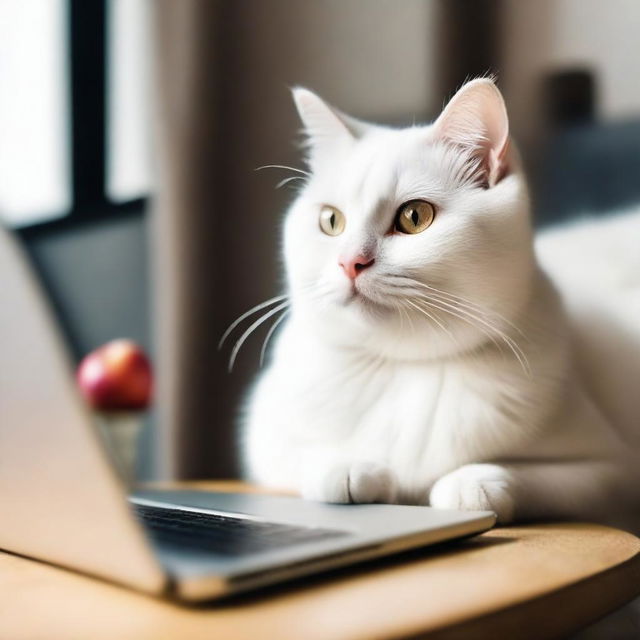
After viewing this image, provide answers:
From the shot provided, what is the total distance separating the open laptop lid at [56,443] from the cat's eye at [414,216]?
0.50 meters

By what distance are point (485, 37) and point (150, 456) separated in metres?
1.55

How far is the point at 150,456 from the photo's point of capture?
221 cm

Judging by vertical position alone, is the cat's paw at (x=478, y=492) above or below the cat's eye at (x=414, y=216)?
below

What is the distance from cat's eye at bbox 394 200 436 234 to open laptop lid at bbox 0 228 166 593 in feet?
1.64

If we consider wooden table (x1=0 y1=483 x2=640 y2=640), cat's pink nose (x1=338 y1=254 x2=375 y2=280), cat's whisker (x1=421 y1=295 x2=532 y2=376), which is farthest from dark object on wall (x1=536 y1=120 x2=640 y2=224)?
wooden table (x1=0 y1=483 x2=640 y2=640)

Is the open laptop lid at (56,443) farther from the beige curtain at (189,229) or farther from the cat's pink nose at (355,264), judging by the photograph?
the beige curtain at (189,229)

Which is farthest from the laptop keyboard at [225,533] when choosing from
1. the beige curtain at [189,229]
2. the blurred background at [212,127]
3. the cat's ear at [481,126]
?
the beige curtain at [189,229]

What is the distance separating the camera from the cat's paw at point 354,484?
31.1 inches

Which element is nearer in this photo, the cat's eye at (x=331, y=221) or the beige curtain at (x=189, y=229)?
the cat's eye at (x=331, y=221)

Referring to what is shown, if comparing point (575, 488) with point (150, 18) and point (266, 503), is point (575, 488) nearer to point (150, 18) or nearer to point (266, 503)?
point (266, 503)

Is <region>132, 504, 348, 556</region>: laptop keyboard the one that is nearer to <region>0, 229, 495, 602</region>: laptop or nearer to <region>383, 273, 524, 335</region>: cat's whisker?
<region>0, 229, 495, 602</region>: laptop

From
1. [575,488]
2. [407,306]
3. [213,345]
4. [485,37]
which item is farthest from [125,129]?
[575,488]

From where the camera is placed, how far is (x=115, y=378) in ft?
5.74

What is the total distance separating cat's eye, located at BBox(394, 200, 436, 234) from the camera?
2.81ft
